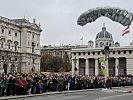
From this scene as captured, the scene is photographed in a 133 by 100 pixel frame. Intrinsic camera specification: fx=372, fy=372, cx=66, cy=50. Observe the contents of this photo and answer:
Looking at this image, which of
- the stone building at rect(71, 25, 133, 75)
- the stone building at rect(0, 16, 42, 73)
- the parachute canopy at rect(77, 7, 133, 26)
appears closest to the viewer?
the parachute canopy at rect(77, 7, 133, 26)

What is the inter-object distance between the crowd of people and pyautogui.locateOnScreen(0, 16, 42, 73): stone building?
60.6 m

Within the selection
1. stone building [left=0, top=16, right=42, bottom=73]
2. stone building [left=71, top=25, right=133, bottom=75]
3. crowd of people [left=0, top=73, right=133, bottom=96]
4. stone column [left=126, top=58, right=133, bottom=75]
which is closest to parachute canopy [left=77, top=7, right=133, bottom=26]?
crowd of people [left=0, top=73, right=133, bottom=96]

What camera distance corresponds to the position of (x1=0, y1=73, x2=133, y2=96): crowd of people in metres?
24.7

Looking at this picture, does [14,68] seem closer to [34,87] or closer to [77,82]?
[77,82]

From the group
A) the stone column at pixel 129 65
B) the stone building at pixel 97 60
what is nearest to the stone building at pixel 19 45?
the stone building at pixel 97 60

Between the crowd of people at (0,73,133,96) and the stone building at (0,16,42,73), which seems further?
the stone building at (0,16,42,73)

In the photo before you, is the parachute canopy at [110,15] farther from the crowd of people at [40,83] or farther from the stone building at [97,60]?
the stone building at [97,60]

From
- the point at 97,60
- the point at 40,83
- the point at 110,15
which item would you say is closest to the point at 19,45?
the point at 97,60

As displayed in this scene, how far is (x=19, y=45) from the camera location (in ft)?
357

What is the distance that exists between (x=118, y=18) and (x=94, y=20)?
192cm

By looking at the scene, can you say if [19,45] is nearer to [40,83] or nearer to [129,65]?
[129,65]

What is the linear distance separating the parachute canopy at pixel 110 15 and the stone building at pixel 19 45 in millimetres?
68112

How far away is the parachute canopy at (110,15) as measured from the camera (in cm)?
2819

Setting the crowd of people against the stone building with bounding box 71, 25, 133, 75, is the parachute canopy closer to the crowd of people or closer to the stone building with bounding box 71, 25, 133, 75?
the crowd of people
